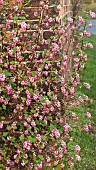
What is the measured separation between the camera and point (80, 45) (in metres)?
4.39

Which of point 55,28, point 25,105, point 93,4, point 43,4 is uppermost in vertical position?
point 43,4

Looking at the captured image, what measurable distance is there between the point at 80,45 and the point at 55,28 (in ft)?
1.10

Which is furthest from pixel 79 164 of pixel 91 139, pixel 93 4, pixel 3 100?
pixel 93 4

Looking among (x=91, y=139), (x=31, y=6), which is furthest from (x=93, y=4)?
(x=31, y=6)

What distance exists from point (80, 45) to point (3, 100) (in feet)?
3.66

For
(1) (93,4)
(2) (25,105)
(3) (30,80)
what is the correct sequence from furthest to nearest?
1. (1) (93,4)
2. (2) (25,105)
3. (3) (30,80)

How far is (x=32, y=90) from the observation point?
13.0 feet

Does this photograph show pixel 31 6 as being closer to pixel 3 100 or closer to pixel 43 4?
pixel 43 4

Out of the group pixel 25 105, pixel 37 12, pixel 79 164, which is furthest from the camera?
pixel 79 164

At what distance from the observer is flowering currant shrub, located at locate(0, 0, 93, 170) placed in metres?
3.86

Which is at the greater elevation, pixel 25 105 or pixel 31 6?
pixel 31 6

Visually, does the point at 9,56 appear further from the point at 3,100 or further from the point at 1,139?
the point at 1,139

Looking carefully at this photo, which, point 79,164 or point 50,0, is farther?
point 79,164

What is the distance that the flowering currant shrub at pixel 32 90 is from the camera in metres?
3.86
